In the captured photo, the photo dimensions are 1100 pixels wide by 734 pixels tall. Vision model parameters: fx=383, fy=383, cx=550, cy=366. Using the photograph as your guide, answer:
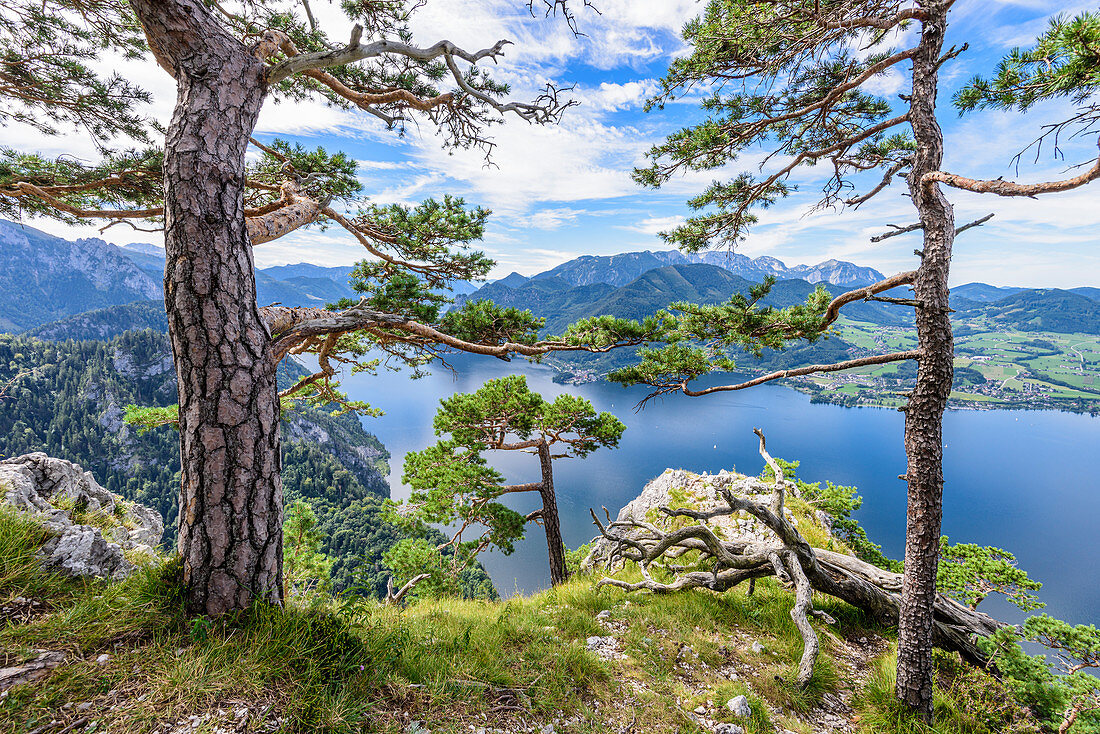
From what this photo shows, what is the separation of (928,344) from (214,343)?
512 centimetres

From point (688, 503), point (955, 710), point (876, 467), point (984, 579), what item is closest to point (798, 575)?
point (955, 710)

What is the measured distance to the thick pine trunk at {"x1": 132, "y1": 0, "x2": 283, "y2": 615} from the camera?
2.24 m

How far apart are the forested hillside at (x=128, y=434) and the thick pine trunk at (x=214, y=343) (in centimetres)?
5000

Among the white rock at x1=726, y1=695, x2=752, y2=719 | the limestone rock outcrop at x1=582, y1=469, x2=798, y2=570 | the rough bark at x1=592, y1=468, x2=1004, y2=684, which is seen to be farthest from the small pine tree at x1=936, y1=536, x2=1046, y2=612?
the limestone rock outcrop at x1=582, y1=469, x2=798, y2=570

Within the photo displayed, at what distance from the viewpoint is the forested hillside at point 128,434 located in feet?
201

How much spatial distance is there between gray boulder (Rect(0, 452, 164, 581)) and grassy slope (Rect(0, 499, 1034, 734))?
0.45 ft

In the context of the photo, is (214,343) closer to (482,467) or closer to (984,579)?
(482,467)

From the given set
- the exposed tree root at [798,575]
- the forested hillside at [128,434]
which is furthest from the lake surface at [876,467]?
the exposed tree root at [798,575]

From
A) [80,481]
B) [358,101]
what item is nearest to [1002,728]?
[358,101]

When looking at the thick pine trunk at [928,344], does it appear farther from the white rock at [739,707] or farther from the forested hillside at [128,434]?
the forested hillside at [128,434]

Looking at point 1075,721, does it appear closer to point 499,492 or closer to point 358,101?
point 499,492

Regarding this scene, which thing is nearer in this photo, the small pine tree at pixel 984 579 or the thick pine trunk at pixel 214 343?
the thick pine trunk at pixel 214 343

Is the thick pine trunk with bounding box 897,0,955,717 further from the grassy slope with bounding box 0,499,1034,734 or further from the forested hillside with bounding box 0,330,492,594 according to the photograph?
the forested hillside with bounding box 0,330,492,594

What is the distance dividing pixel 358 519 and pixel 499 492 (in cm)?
4883
